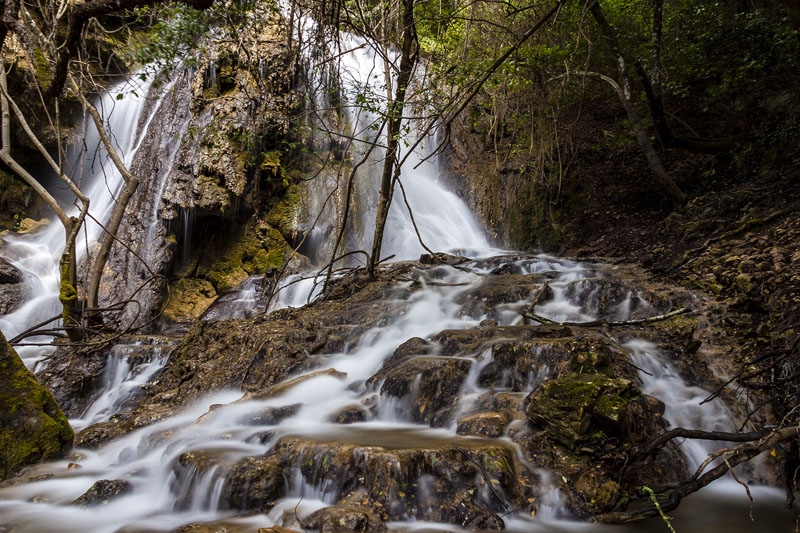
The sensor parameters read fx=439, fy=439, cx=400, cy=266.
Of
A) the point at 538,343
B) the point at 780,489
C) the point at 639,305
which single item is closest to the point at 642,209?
the point at 639,305

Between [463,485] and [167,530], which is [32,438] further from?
[463,485]

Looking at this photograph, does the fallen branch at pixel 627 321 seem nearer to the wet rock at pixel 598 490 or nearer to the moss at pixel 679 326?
the moss at pixel 679 326

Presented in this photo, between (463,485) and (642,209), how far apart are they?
8.82 m

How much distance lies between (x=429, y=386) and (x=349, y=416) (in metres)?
0.84

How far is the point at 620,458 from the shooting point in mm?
3160

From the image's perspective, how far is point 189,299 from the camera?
11.9 m

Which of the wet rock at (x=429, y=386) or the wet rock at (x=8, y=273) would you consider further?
the wet rock at (x=8, y=273)

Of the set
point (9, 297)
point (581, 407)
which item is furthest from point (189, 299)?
point (581, 407)

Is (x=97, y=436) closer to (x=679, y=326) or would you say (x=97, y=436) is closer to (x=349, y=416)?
(x=349, y=416)

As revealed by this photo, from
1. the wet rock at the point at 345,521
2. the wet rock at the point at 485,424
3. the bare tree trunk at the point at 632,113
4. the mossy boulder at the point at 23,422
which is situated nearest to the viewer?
the wet rock at the point at 345,521

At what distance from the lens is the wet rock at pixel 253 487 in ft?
10.5

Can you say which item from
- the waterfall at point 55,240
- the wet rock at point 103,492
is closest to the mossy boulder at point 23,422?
the wet rock at point 103,492

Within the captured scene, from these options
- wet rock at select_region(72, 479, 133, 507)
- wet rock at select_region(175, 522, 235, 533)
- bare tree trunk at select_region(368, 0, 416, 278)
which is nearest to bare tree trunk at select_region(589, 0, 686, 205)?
bare tree trunk at select_region(368, 0, 416, 278)

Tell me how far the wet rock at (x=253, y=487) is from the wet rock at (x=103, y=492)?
3.37 ft
